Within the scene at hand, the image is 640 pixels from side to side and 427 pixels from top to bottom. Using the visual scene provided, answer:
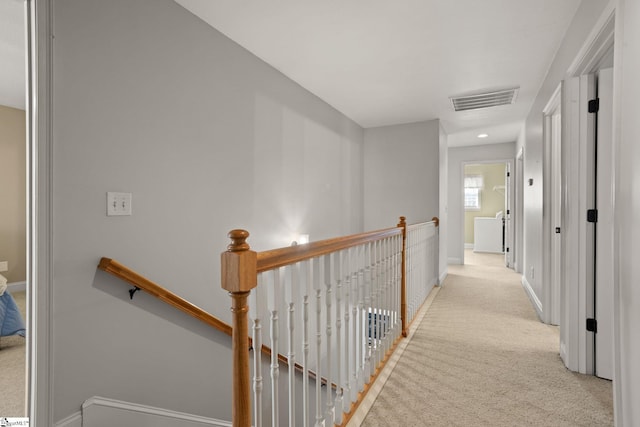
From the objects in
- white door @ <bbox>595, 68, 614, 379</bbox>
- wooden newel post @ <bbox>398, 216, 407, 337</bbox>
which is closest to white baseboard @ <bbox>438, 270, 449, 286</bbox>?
wooden newel post @ <bbox>398, 216, 407, 337</bbox>

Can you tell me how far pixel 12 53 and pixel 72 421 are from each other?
108 inches

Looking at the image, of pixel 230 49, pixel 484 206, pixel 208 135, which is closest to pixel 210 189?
pixel 208 135

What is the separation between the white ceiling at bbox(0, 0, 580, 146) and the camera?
2.11m

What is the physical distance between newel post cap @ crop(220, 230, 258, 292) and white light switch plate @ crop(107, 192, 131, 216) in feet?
3.51

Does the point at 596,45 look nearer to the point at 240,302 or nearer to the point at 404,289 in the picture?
the point at 404,289

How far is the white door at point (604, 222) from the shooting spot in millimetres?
1946

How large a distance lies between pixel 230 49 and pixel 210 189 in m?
1.11

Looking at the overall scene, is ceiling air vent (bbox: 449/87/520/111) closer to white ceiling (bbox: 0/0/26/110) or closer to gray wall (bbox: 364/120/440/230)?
gray wall (bbox: 364/120/440/230)

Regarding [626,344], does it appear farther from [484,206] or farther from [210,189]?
[484,206]

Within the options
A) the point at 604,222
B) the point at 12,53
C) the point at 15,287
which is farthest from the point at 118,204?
the point at 15,287

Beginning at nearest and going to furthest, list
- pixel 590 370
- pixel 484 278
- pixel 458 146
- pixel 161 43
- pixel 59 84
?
pixel 59 84
pixel 161 43
pixel 590 370
pixel 484 278
pixel 458 146

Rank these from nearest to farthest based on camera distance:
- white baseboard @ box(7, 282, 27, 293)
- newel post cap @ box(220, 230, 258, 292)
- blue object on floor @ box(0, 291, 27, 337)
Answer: newel post cap @ box(220, 230, 258, 292) < blue object on floor @ box(0, 291, 27, 337) < white baseboard @ box(7, 282, 27, 293)

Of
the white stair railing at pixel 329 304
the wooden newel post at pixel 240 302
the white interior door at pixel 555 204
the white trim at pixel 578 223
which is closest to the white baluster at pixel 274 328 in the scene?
the white stair railing at pixel 329 304

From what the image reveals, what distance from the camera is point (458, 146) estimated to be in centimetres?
633
